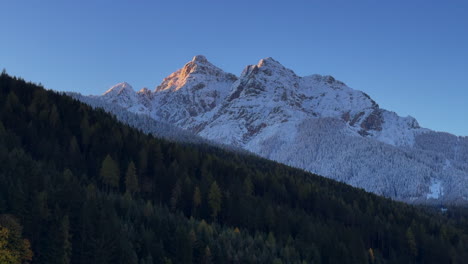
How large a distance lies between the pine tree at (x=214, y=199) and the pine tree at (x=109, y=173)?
2138 centimetres

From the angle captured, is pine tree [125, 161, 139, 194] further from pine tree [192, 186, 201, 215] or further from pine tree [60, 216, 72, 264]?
pine tree [60, 216, 72, 264]

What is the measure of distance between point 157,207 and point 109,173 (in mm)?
15927

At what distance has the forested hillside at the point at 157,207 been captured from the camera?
68.2 meters

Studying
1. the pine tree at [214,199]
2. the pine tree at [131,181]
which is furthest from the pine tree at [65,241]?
the pine tree at [214,199]

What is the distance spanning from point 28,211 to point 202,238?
1161 inches

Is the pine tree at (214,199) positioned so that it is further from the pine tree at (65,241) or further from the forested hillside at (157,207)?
the pine tree at (65,241)

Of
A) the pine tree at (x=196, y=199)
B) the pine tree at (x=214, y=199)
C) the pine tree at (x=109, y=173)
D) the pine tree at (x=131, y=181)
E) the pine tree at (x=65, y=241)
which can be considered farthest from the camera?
the pine tree at (x=214, y=199)

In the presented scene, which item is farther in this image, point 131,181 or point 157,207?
point 131,181

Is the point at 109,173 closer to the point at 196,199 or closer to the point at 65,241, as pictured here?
the point at 196,199

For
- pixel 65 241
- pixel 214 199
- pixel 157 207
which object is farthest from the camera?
pixel 214 199

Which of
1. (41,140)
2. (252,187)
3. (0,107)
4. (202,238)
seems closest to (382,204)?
(252,187)

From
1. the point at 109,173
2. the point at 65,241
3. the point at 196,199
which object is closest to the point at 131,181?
the point at 109,173

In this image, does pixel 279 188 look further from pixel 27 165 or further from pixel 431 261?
pixel 27 165

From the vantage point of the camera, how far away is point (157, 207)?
96.9 meters
